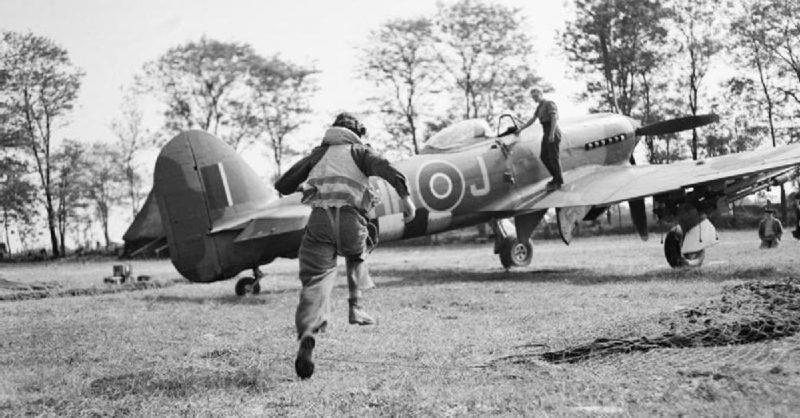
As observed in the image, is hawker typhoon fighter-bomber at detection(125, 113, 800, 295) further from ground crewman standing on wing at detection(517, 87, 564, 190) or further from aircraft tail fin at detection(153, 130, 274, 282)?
ground crewman standing on wing at detection(517, 87, 564, 190)

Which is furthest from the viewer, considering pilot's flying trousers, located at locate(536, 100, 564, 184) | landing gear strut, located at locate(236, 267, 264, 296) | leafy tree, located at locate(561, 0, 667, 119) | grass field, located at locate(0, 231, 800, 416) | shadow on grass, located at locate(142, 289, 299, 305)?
leafy tree, located at locate(561, 0, 667, 119)

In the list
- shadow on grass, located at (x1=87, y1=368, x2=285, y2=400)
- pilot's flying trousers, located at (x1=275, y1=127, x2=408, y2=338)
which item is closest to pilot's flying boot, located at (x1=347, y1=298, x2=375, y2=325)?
pilot's flying trousers, located at (x1=275, y1=127, x2=408, y2=338)

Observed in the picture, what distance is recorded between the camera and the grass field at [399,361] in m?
4.23

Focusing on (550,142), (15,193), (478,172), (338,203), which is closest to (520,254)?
(478,172)

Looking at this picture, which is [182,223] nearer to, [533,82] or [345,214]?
[345,214]

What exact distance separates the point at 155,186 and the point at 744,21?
3580cm

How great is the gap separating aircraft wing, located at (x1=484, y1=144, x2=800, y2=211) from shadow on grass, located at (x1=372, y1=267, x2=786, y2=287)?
1.34 meters

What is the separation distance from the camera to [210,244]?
11555 millimetres

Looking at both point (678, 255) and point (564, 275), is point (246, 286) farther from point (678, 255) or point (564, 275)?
point (678, 255)

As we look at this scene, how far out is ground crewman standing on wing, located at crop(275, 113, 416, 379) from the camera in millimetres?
5715

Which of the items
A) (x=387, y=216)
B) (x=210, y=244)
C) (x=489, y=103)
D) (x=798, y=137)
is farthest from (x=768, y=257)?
(x=489, y=103)

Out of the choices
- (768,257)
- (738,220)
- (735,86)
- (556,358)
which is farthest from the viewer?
(735,86)

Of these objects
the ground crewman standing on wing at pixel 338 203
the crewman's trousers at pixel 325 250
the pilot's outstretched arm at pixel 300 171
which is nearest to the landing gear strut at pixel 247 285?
the pilot's outstretched arm at pixel 300 171

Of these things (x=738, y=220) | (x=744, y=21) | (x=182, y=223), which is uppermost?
(x=744, y=21)
